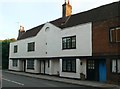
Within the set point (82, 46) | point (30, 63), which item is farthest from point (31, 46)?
point (82, 46)

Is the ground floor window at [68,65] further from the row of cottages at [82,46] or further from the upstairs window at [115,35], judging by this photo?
the upstairs window at [115,35]

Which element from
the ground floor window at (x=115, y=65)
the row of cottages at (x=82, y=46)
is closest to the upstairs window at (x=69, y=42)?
the row of cottages at (x=82, y=46)

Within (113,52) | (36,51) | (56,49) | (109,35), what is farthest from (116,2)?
(36,51)

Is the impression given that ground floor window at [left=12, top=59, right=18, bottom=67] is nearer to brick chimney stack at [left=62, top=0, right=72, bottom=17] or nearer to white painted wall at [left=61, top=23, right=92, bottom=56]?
brick chimney stack at [left=62, top=0, right=72, bottom=17]

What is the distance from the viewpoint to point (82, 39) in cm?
2436

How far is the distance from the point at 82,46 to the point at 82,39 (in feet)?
2.49

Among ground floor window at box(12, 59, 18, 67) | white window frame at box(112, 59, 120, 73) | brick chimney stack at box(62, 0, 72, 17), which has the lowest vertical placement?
ground floor window at box(12, 59, 18, 67)

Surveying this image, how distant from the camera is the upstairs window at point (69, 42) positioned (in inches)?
1024

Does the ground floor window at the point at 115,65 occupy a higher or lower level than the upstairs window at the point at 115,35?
lower

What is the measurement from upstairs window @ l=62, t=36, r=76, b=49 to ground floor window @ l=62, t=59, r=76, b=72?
161 cm

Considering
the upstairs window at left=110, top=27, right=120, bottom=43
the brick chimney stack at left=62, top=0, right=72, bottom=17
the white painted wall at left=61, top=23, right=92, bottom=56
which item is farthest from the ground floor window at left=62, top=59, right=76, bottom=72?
the brick chimney stack at left=62, top=0, right=72, bottom=17

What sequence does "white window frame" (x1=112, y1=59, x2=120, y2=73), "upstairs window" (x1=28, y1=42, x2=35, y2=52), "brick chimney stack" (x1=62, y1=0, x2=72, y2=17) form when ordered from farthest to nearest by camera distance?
1. "upstairs window" (x1=28, y1=42, x2=35, y2=52)
2. "brick chimney stack" (x1=62, y1=0, x2=72, y2=17)
3. "white window frame" (x1=112, y1=59, x2=120, y2=73)

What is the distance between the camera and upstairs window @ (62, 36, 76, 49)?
26.0 meters

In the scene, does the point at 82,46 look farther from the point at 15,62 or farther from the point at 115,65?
the point at 15,62
